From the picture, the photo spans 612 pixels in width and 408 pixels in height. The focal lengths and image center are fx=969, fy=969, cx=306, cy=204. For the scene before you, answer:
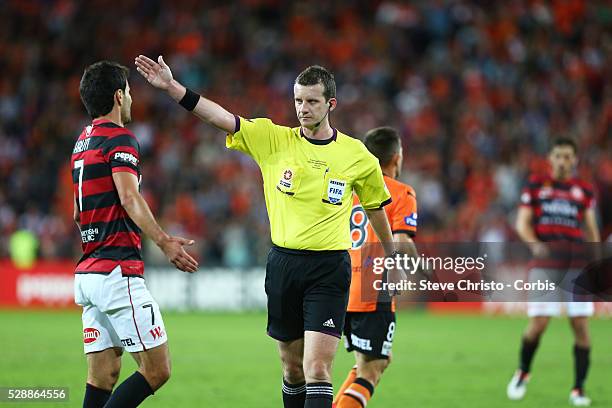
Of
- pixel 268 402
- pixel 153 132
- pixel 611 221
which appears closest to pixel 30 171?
pixel 153 132

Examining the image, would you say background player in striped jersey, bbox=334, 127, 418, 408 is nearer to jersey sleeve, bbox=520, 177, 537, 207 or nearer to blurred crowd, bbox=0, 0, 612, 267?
jersey sleeve, bbox=520, 177, 537, 207

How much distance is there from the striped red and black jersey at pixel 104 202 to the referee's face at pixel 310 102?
3.50ft

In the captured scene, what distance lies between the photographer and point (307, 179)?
6.24m

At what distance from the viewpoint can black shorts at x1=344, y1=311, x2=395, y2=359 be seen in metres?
7.20

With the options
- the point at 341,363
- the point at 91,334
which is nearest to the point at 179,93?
the point at 91,334

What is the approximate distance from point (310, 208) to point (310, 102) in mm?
679

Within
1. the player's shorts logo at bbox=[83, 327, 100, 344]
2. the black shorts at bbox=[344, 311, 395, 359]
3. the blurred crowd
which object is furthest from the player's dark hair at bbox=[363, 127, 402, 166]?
the blurred crowd

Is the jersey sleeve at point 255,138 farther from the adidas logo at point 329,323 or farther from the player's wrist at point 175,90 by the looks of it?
the adidas logo at point 329,323

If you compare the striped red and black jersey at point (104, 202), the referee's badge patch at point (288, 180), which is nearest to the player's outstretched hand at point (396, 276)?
the referee's badge patch at point (288, 180)

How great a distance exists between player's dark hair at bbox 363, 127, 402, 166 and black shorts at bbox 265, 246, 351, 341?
4.28 ft

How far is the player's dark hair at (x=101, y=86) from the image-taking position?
615 cm

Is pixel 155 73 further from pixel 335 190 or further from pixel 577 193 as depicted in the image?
pixel 577 193

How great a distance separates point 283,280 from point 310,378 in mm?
661

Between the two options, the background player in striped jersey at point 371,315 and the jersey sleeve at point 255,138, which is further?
the background player in striped jersey at point 371,315
